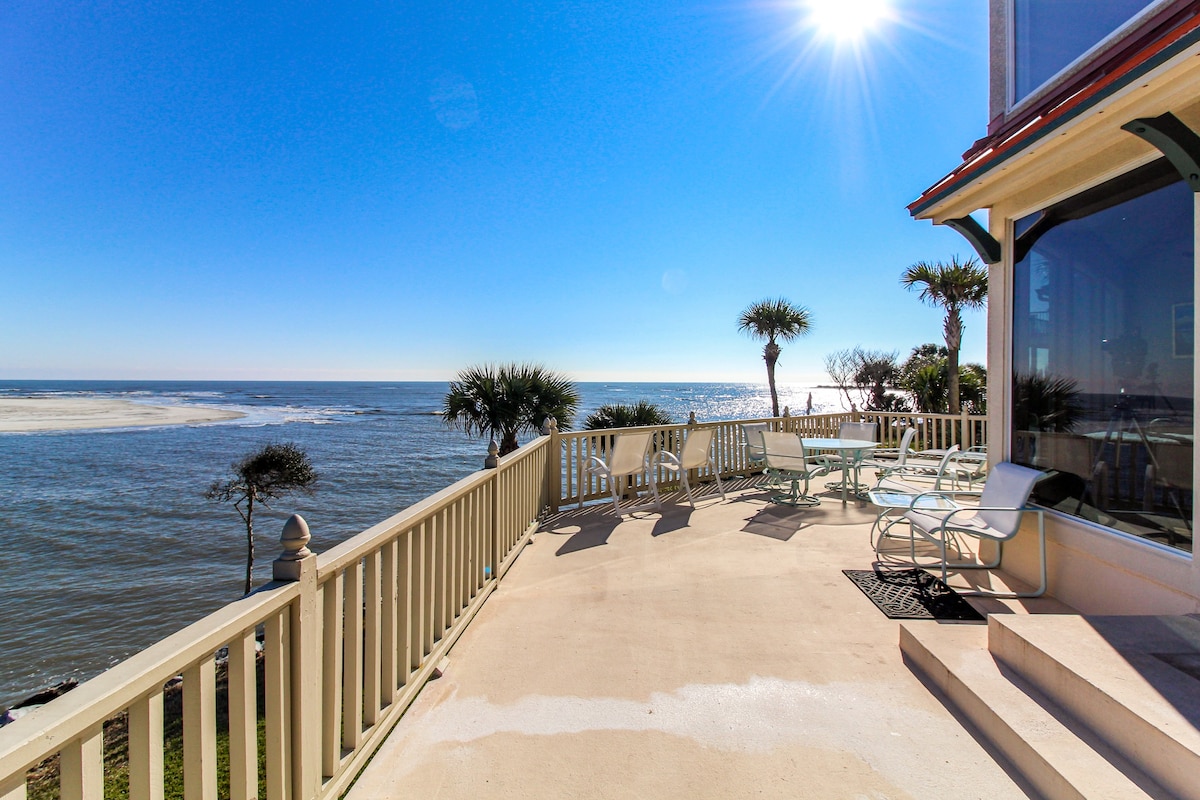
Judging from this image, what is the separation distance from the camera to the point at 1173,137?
2121mm

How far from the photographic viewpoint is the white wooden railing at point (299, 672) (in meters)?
0.79

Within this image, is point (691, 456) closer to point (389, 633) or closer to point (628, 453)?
point (628, 453)

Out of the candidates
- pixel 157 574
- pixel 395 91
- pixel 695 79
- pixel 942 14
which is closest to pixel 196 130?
pixel 395 91

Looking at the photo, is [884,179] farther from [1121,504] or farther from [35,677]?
[35,677]

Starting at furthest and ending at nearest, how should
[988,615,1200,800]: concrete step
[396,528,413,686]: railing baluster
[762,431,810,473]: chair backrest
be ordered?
[762,431,810,473]: chair backrest < [396,528,413,686]: railing baluster < [988,615,1200,800]: concrete step

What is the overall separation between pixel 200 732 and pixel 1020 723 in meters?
2.42

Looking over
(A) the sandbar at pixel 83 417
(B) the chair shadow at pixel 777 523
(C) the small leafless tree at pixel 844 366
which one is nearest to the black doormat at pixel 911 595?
(B) the chair shadow at pixel 777 523

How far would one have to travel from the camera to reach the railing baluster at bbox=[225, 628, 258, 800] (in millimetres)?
1119

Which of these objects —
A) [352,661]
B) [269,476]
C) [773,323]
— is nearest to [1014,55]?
[352,661]

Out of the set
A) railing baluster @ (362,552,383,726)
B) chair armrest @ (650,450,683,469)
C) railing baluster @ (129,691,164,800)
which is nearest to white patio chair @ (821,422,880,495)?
chair armrest @ (650,450,683,469)

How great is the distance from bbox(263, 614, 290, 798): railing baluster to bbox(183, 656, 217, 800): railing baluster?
0.16m

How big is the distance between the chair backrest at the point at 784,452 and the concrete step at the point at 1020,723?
9.19ft

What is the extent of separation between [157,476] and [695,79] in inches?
706

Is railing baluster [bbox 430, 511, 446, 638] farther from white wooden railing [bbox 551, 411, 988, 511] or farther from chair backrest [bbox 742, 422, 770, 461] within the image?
chair backrest [bbox 742, 422, 770, 461]
